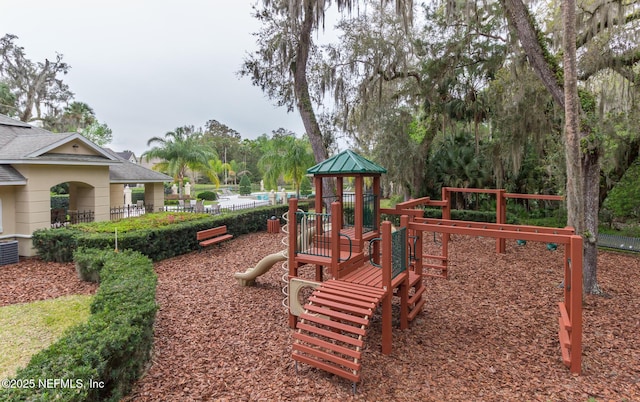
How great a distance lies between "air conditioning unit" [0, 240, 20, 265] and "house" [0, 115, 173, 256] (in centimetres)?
39

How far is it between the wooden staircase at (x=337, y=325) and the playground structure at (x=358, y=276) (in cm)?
1

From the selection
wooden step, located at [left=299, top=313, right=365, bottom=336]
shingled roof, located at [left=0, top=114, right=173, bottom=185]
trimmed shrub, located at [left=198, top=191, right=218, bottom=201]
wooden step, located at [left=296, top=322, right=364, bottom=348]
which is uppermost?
shingled roof, located at [left=0, top=114, right=173, bottom=185]

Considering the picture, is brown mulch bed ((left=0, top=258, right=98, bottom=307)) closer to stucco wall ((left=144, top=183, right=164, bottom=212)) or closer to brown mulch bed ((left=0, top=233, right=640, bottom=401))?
brown mulch bed ((left=0, top=233, right=640, bottom=401))

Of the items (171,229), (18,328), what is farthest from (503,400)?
(171,229)

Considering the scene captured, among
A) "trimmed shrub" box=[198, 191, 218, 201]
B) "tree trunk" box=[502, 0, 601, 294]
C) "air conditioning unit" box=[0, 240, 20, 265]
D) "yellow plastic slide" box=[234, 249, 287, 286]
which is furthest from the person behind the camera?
"trimmed shrub" box=[198, 191, 218, 201]

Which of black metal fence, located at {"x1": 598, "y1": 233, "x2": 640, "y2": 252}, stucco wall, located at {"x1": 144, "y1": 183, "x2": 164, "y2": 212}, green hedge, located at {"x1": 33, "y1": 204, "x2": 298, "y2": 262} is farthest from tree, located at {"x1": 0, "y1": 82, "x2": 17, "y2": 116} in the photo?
black metal fence, located at {"x1": 598, "y1": 233, "x2": 640, "y2": 252}

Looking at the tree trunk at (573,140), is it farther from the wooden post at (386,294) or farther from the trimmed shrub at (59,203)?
the trimmed shrub at (59,203)

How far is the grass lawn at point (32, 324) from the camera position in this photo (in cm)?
442

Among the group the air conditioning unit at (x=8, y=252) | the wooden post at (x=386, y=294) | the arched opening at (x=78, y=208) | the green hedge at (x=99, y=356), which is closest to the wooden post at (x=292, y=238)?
the wooden post at (x=386, y=294)

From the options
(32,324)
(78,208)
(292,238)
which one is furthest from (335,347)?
(78,208)

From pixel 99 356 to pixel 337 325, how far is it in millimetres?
2483

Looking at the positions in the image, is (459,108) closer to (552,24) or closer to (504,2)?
(552,24)

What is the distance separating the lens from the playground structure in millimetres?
3922

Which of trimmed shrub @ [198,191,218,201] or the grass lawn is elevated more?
trimmed shrub @ [198,191,218,201]
